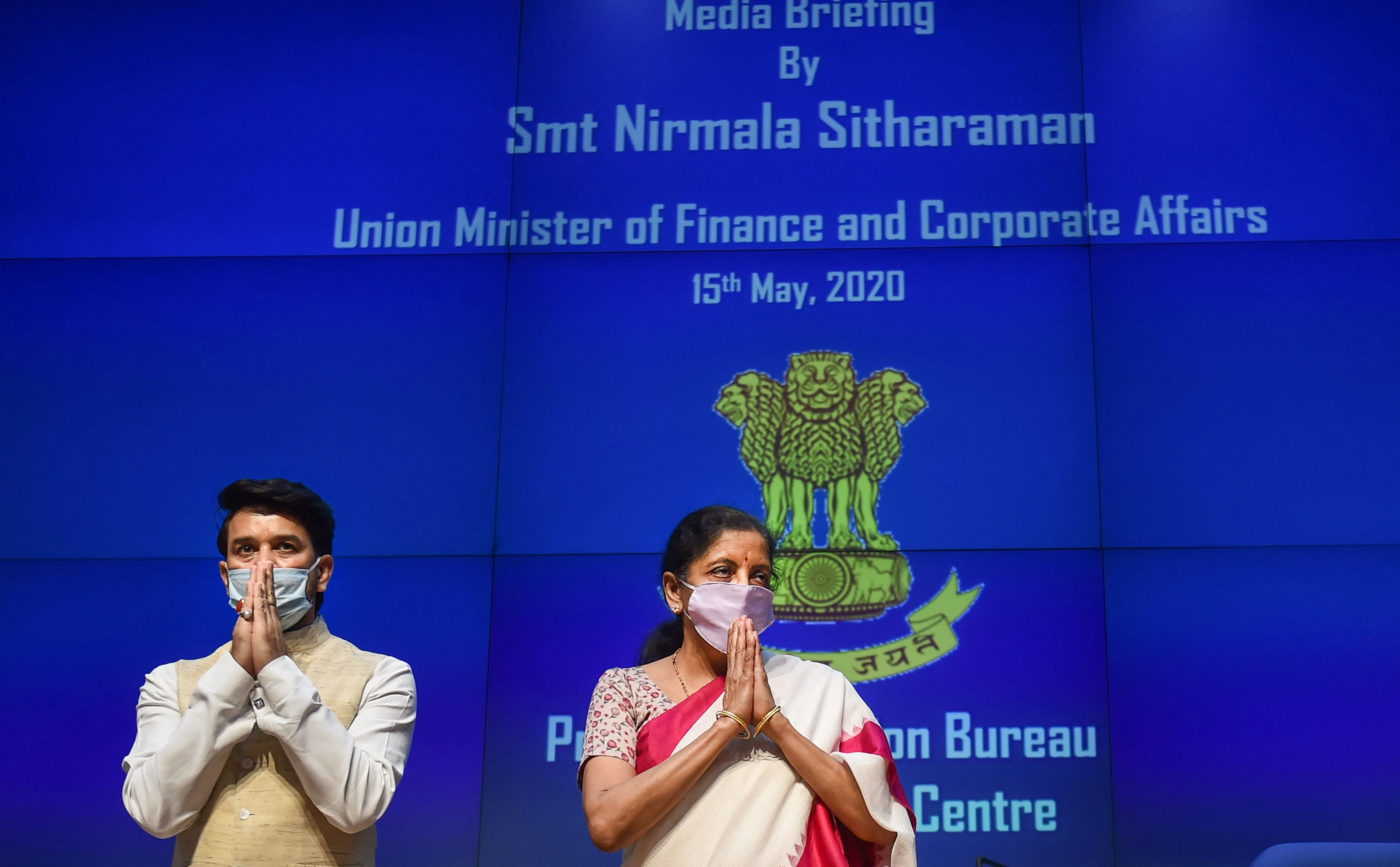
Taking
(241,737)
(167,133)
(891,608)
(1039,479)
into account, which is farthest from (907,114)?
(241,737)

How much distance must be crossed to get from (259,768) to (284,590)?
0.30 m

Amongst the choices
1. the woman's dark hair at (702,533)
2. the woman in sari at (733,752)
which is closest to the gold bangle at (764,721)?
the woman in sari at (733,752)

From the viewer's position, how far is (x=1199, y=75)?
3.30m

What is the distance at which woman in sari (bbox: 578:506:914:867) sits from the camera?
1.78 m

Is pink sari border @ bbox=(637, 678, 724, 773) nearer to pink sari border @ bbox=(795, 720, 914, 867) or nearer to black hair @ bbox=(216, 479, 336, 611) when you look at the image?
pink sari border @ bbox=(795, 720, 914, 867)

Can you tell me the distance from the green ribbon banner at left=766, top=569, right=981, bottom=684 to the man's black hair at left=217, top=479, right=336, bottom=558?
51.8 inches

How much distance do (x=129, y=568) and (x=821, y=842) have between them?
7.20 ft

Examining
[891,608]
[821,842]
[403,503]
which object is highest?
[403,503]

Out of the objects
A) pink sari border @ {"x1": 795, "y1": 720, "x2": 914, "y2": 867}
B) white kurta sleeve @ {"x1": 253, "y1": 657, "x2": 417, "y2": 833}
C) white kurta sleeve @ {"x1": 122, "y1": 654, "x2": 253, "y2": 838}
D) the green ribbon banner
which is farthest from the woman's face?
the green ribbon banner

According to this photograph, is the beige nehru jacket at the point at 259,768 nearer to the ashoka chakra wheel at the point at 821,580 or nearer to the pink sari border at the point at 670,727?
the pink sari border at the point at 670,727

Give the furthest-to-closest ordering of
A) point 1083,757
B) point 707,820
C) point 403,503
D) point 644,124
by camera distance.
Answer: point 644,124, point 403,503, point 1083,757, point 707,820

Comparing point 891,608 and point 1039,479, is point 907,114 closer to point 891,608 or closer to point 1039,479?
point 1039,479

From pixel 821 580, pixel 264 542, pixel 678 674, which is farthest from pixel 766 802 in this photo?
pixel 821 580

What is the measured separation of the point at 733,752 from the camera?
1.87 m
